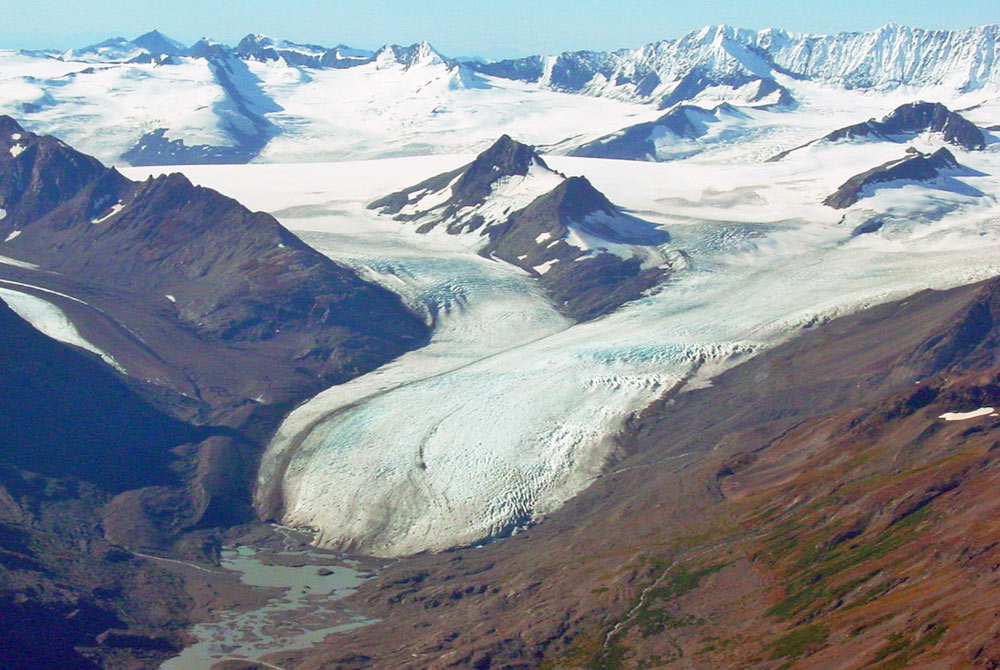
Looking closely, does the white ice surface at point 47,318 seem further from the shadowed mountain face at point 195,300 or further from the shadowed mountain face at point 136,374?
the shadowed mountain face at point 195,300

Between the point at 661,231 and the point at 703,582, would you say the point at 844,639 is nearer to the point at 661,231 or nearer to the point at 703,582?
the point at 703,582

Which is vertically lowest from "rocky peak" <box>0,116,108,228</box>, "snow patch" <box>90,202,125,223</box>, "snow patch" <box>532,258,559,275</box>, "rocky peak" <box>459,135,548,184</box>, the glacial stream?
the glacial stream

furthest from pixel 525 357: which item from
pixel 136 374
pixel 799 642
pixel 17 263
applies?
pixel 17 263

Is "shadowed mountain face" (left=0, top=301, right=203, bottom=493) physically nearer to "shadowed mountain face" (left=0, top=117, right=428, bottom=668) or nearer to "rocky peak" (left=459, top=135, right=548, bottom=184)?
"shadowed mountain face" (left=0, top=117, right=428, bottom=668)

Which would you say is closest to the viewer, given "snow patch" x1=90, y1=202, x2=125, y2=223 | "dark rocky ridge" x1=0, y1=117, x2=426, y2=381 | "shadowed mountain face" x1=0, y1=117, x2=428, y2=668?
"shadowed mountain face" x1=0, y1=117, x2=428, y2=668

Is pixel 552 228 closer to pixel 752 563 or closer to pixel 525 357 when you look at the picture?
pixel 525 357

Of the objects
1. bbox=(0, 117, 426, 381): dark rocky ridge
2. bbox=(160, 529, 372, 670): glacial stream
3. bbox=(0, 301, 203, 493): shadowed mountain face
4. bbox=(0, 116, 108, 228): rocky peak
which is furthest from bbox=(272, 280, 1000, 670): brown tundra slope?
bbox=(0, 116, 108, 228): rocky peak

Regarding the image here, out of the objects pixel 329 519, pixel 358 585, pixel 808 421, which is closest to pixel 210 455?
pixel 329 519

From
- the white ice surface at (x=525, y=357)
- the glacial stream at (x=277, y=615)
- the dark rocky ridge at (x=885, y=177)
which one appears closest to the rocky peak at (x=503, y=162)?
the white ice surface at (x=525, y=357)
